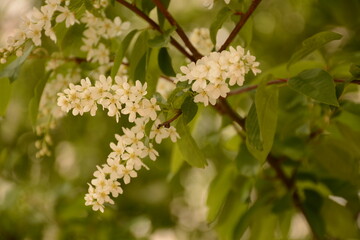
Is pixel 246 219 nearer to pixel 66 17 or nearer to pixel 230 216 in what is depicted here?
pixel 230 216

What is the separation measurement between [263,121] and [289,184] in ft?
1.43

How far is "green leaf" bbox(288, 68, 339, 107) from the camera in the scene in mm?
767

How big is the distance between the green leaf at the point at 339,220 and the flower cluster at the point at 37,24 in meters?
0.81

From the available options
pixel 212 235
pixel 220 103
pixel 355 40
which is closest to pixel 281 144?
pixel 220 103

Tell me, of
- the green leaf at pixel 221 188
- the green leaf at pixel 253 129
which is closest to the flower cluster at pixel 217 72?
the green leaf at pixel 253 129

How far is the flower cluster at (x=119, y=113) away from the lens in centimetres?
78

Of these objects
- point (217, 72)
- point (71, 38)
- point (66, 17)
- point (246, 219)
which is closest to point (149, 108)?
point (217, 72)

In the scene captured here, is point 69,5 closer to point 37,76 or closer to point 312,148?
point 37,76

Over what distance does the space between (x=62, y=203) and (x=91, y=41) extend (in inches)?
29.4

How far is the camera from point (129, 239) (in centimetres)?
147

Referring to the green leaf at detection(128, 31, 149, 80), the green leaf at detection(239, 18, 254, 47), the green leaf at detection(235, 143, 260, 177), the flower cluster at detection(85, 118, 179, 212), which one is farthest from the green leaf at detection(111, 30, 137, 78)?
the green leaf at detection(235, 143, 260, 177)

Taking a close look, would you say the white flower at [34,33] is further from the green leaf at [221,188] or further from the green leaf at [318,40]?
the green leaf at [221,188]

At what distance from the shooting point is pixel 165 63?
1023 mm

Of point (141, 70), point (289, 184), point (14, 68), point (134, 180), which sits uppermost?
point (14, 68)
